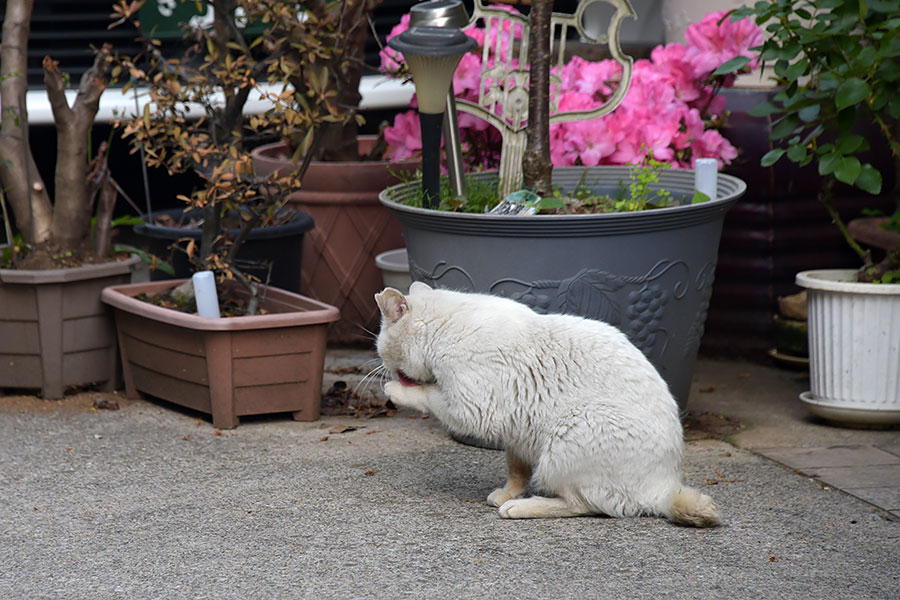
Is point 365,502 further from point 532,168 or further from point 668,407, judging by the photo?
point 532,168

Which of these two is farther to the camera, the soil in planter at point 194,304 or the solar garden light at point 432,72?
the soil in planter at point 194,304

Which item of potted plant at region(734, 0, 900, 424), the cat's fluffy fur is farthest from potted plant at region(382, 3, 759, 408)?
the cat's fluffy fur

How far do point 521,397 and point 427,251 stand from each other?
0.84 meters

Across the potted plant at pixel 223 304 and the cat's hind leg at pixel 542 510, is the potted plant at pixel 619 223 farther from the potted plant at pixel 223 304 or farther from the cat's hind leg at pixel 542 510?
the cat's hind leg at pixel 542 510

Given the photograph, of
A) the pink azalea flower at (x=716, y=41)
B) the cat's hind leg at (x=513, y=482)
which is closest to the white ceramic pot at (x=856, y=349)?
the pink azalea flower at (x=716, y=41)

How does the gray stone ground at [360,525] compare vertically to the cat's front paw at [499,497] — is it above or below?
below

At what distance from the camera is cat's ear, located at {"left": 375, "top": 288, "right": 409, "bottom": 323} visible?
3035mm

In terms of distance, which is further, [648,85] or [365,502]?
[648,85]

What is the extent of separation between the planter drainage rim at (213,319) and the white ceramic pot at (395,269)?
1.90 ft

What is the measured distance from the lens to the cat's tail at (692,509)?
112 inches

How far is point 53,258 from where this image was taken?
418cm

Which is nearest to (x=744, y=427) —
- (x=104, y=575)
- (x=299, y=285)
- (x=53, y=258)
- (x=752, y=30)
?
(x=752, y=30)

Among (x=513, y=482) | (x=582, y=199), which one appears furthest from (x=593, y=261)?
(x=513, y=482)

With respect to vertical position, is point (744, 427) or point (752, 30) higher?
point (752, 30)
